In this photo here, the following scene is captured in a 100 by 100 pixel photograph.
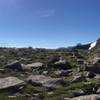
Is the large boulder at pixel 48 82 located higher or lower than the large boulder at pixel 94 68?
lower

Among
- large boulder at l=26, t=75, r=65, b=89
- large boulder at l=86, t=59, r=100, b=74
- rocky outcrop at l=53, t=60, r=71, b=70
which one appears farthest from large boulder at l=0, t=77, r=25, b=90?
A: rocky outcrop at l=53, t=60, r=71, b=70

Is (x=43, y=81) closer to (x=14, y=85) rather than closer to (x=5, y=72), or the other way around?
(x=14, y=85)

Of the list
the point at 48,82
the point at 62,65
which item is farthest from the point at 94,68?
the point at 48,82

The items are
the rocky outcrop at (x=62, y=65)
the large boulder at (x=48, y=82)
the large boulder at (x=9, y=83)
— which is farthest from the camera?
the rocky outcrop at (x=62, y=65)

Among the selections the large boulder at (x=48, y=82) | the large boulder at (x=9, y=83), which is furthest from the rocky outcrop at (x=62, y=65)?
the large boulder at (x=9, y=83)

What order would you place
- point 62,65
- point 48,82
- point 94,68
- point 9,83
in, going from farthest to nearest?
point 62,65, point 94,68, point 48,82, point 9,83

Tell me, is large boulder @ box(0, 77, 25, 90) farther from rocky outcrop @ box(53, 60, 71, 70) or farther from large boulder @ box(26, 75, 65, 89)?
rocky outcrop @ box(53, 60, 71, 70)

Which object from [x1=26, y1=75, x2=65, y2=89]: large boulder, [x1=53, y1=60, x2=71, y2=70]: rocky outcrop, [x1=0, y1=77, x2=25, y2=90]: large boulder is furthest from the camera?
[x1=53, y1=60, x2=71, y2=70]: rocky outcrop

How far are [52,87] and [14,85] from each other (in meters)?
3.65

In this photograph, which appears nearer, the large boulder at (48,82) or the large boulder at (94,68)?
the large boulder at (48,82)

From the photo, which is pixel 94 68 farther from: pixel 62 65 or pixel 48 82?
pixel 48 82

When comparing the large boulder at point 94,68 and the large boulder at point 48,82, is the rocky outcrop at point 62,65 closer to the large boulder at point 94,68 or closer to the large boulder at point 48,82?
the large boulder at point 94,68

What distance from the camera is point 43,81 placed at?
30.4 metres

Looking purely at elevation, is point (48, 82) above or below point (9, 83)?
below
